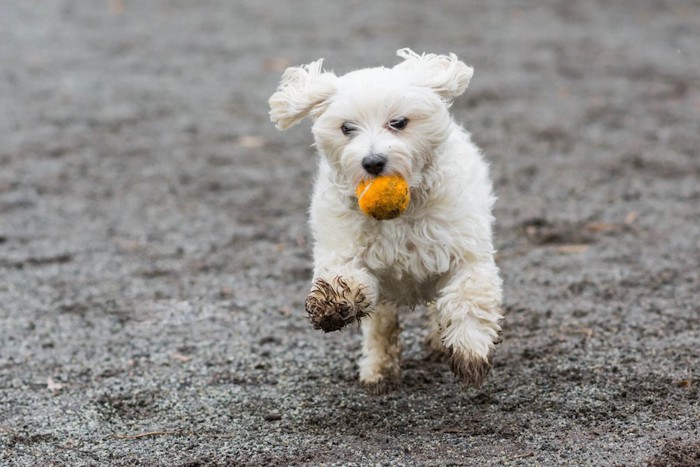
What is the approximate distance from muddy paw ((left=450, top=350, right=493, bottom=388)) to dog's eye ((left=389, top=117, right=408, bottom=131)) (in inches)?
41.1

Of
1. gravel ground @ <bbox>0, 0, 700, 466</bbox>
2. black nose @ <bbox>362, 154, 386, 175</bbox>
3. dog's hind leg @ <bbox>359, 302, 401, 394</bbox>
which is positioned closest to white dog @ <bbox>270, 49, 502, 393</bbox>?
black nose @ <bbox>362, 154, 386, 175</bbox>

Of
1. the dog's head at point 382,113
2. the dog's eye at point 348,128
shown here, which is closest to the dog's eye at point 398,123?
the dog's head at point 382,113

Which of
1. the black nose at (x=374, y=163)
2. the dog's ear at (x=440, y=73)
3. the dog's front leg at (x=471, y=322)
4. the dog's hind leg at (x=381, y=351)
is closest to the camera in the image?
the black nose at (x=374, y=163)

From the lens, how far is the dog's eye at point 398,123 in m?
4.36

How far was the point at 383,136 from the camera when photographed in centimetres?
429

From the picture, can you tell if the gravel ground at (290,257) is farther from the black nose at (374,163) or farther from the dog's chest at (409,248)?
the black nose at (374,163)

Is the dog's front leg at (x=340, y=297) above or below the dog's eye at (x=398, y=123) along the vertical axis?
below

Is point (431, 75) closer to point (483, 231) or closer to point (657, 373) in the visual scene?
point (483, 231)

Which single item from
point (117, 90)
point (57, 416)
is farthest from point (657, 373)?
point (117, 90)

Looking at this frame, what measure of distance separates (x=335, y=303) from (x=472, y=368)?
67 centimetres

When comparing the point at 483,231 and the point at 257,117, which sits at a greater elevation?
the point at 483,231

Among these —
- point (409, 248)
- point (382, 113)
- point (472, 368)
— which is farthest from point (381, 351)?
point (382, 113)

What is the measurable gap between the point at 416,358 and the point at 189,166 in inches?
168

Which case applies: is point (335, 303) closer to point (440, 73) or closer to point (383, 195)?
point (383, 195)
